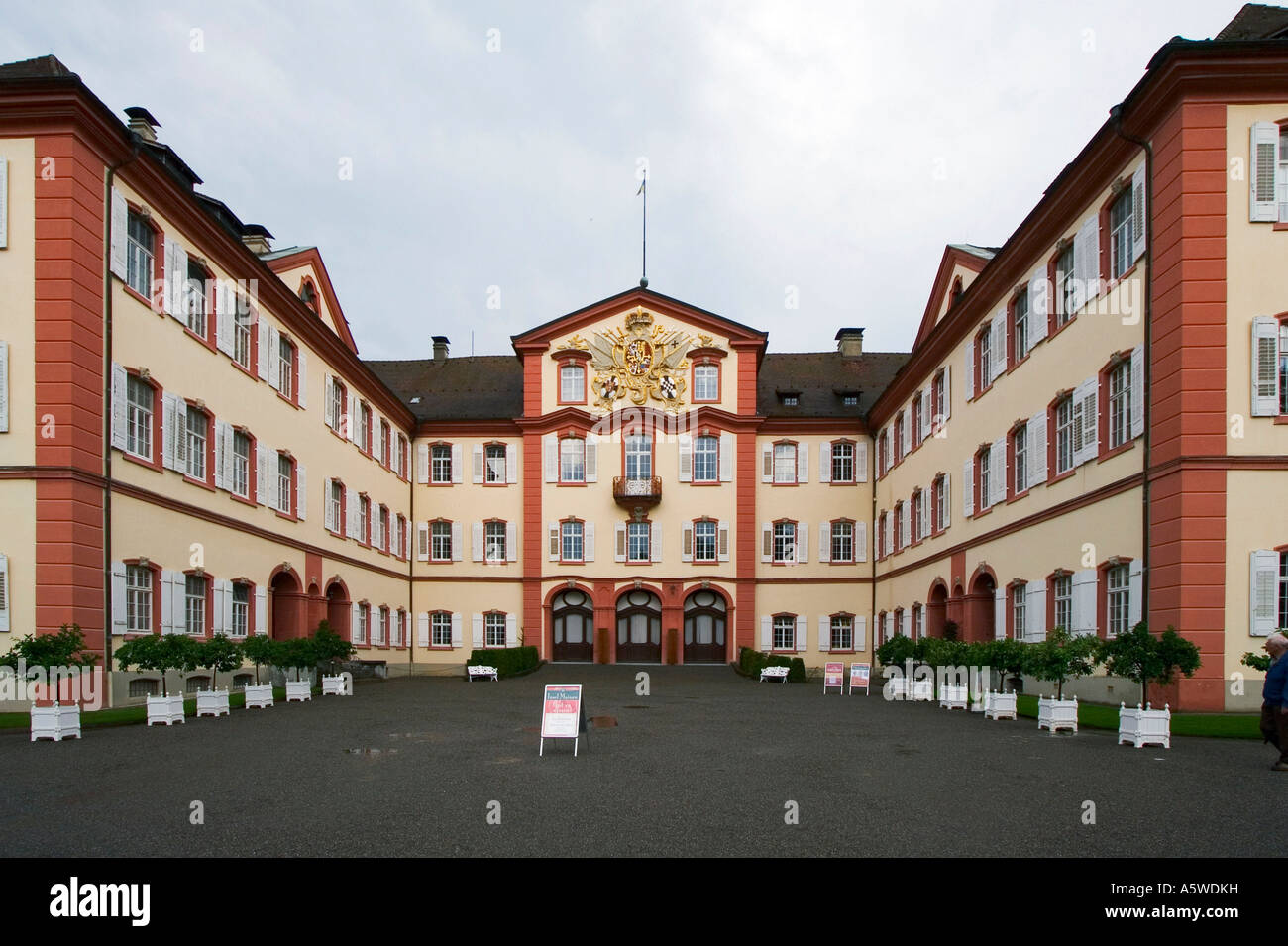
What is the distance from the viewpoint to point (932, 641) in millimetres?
26875

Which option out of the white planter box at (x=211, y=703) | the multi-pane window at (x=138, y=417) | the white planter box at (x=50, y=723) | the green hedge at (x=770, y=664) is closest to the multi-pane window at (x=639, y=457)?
the green hedge at (x=770, y=664)

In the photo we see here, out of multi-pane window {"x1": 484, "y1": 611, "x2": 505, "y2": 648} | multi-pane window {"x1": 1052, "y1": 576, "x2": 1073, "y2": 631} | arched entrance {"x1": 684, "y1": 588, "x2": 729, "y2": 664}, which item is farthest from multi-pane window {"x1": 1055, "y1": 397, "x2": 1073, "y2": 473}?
multi-pane window {"x1": 484, "y1": 611, "x2": 505, "y2": 648}

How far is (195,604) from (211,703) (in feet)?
17.1

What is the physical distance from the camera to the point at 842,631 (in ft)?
152

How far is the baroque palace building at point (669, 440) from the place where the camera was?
1877cm

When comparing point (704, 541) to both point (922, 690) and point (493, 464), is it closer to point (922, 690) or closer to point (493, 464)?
point (493, 464)

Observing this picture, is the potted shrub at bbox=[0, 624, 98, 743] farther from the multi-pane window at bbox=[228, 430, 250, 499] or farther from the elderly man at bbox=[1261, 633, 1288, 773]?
the elderly man at bbox=[1261, 633, 1288, 773]

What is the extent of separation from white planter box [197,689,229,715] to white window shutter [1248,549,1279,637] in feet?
58.2

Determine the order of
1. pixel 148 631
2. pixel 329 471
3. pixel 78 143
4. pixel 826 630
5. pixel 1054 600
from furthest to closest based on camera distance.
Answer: pixel 826 630
pixel 329 471
pixel 1054 600
pixel 148 631
pixel 78 143

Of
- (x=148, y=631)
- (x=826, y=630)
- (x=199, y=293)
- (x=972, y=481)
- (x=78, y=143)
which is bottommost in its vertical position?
(x=826, y=630)

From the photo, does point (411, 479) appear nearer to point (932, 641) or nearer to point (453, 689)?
point (453, 689)

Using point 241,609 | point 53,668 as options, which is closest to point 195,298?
point 241,609

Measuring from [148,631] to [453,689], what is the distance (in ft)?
32.5
